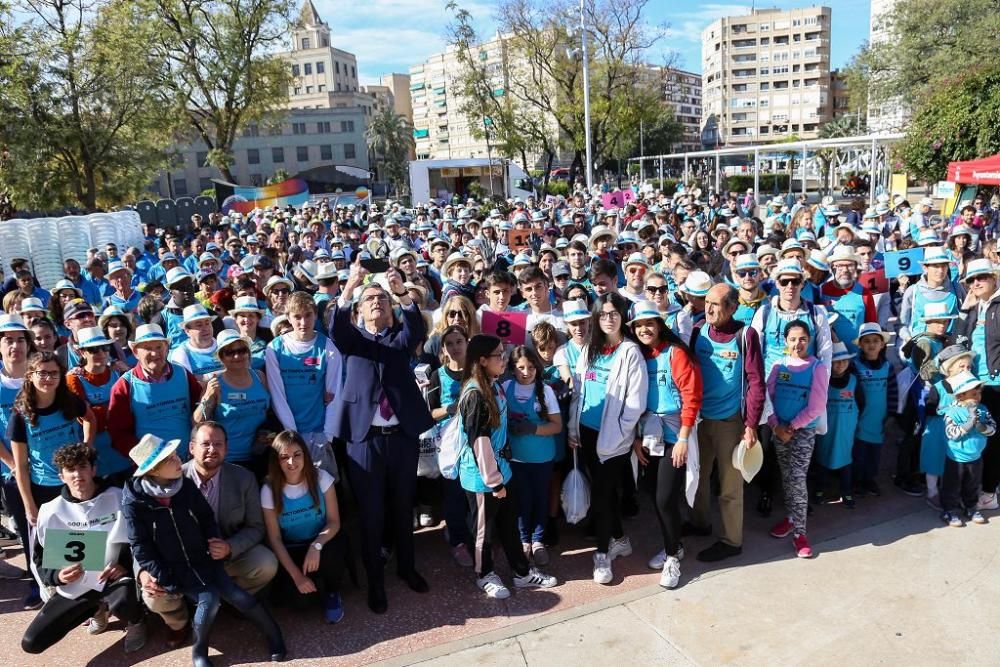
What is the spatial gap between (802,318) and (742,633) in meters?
1.96

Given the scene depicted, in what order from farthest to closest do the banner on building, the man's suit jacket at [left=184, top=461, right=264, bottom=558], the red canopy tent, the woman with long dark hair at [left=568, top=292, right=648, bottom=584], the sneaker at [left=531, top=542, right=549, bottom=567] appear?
the banner on building < the red canopy tent < the sneaker at [left=531, top=542, right=549, bottom=567] < the woman with long dark hair at [left=568, top=292, right=648, bottom=584] < the man's suit jacket at [left=184, top=461, right=264, bottom=558]

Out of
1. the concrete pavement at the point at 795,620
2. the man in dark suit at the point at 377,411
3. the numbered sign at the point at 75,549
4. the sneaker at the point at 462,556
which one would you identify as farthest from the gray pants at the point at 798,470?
the numbered sign at the point at 75,549

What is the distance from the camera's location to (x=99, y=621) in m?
4.08

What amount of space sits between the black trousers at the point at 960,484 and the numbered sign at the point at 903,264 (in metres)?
2.52

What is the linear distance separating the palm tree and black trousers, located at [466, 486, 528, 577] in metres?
76.2

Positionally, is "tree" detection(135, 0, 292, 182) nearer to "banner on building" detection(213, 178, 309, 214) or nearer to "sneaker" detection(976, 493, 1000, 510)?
"banner on building" detection(213, 178, 309, 214)

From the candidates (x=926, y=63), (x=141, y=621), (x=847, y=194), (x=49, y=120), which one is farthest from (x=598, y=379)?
(x=847, y=194)

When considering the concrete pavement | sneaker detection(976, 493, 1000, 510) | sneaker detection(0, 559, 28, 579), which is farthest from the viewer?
sneaker detection(976, 493, 1000, 510)

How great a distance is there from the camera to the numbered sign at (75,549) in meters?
3.81

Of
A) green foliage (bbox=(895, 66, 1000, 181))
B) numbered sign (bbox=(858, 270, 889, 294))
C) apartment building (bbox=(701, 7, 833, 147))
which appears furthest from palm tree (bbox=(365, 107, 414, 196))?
numbered sign (bbox=(858, 270, 889, 294))

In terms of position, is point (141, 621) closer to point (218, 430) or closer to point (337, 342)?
point (218, 430)

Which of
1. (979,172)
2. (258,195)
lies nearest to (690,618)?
(979,172)

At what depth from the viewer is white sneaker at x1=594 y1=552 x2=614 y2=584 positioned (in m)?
4.34

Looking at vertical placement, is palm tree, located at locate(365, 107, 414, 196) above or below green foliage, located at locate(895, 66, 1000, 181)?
above
